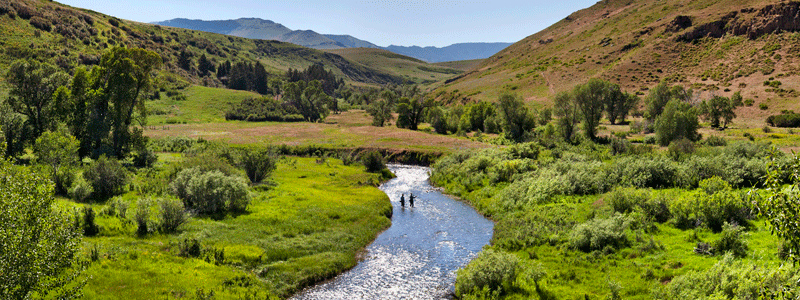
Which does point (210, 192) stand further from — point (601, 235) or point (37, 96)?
point (37, 96)

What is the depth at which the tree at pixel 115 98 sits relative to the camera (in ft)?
181

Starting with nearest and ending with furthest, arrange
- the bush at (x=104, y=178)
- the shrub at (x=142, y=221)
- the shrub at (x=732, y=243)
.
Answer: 1. the shrub at (x=732, y=243)
2. the shrub at (x=142, y=221)
3. the bush at (x=104, y=178)

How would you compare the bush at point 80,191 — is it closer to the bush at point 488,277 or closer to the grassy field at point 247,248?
A: the grassy field at point 247,248

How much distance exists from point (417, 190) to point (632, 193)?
96.6 ft

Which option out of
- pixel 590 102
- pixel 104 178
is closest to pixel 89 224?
pixel 104 178

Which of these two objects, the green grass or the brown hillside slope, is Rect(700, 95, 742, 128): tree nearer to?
the brown hillside slope

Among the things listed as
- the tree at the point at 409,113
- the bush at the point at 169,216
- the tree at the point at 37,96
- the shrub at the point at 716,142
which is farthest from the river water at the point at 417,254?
the tree at the point at 409,113

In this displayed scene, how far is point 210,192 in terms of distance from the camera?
38406 millimetres

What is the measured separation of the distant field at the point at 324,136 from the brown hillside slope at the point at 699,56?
246 feet

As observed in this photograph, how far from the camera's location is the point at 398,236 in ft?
126

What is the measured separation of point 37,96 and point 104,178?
973 inches

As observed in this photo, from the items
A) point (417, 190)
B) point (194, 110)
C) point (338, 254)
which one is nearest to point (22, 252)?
point (338, 254)

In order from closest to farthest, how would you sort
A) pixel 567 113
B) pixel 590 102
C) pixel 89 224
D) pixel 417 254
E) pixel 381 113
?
pixel 89 224 → pixel 417 254 → pixel 590 102 → pixel 567 113 → pixel 381 113

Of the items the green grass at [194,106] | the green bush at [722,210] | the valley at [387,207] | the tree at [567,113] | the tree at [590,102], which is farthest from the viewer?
the green grass at [194,106]
